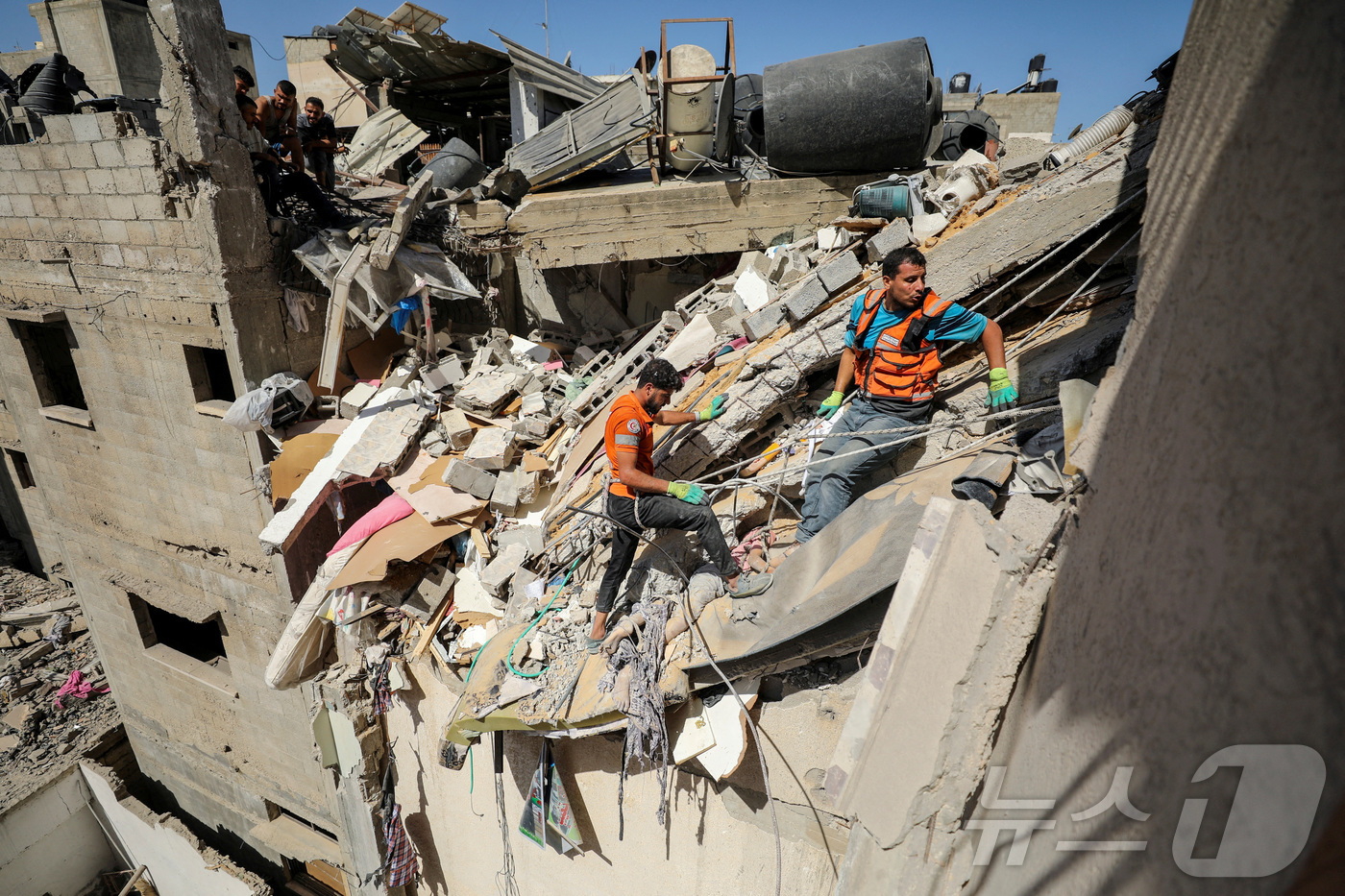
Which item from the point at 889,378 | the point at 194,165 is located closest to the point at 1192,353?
the point at 889,378

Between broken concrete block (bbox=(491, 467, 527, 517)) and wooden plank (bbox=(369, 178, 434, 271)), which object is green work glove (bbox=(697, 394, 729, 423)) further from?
wooden plank (bbox=(369, 178, 434, 271))

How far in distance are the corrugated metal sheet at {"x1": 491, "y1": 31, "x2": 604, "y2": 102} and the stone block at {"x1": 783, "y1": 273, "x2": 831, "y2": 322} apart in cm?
616

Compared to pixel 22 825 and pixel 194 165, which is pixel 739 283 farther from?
pixel 22 825

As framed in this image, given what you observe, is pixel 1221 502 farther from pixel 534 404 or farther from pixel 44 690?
pixel 44 690

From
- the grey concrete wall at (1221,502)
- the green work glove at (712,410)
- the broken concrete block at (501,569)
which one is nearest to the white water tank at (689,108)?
the green work glove at (712,410)

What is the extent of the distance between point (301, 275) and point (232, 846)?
10.5 meters

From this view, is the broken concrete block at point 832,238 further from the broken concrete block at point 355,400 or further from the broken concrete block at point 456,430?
the broken concrete block at point 355,400

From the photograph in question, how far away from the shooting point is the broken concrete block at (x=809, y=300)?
17.9ft

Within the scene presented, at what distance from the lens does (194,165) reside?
6574 mm

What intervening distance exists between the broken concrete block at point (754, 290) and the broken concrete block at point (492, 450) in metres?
2.82

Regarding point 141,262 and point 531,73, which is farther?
point 531,73

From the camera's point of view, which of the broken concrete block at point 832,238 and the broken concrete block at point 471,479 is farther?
the broken concrete block at point 832,238

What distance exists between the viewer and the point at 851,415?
14.2 ft

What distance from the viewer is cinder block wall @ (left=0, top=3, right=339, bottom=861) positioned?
6.72 metres
